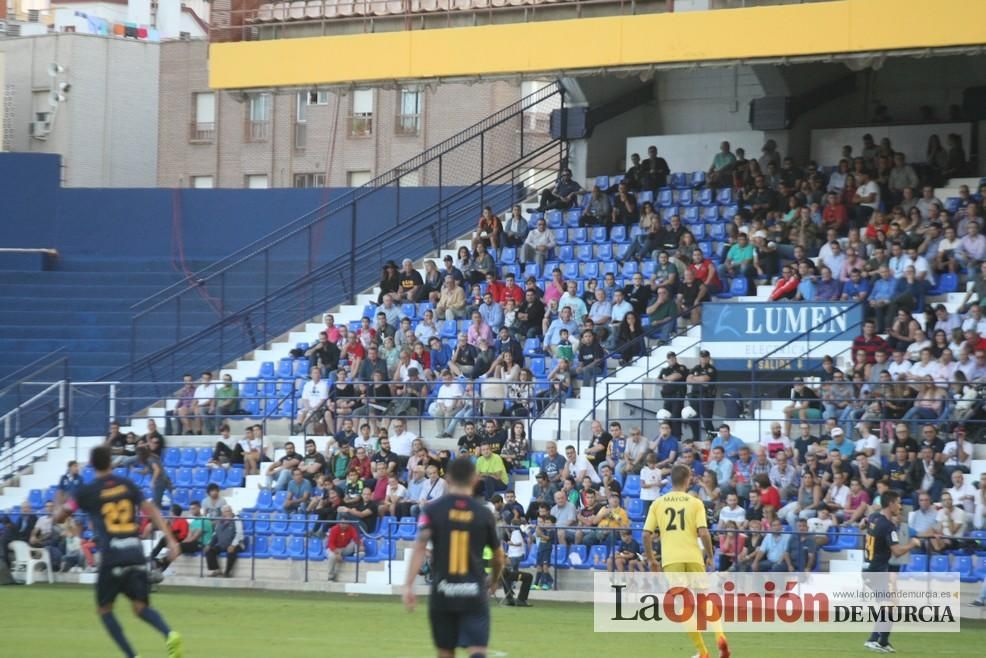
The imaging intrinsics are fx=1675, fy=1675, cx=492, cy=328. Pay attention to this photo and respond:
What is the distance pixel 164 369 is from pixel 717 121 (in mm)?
11500

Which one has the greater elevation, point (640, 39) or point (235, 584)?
point (640, 39)

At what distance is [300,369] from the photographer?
28.7 metres

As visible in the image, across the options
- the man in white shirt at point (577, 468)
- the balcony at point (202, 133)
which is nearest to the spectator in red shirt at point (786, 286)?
the man in white shirt at point (577, 468)

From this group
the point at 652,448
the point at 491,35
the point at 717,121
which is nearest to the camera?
the point at 652,448

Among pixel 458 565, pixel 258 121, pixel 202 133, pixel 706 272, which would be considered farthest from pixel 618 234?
pixel 202 133

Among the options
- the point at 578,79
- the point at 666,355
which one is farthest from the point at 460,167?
the point at 666,355

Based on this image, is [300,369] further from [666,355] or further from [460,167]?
[460,167]

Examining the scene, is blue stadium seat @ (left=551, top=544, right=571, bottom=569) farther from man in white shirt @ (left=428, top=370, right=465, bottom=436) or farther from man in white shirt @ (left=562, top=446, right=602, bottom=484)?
man in white shirt @ (left=428, top=370, right=465, bottom=436)

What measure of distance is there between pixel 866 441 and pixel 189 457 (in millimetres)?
11187

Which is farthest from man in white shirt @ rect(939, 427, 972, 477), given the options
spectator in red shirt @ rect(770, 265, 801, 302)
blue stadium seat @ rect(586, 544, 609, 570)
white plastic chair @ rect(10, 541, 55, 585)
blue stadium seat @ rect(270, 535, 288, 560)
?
white plastic chair @ rect(10, 541, 55, 585)

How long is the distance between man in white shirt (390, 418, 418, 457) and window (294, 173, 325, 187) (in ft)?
106

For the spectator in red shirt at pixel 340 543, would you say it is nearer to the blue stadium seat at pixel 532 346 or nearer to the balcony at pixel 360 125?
the blue stadium seat at pixel 532 346

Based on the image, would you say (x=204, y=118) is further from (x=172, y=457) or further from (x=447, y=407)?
(x=447, y=407)

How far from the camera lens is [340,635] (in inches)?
663
